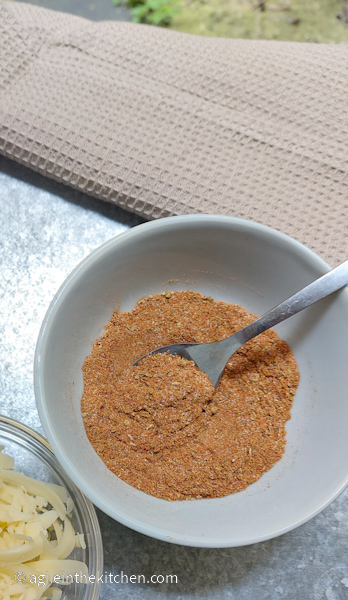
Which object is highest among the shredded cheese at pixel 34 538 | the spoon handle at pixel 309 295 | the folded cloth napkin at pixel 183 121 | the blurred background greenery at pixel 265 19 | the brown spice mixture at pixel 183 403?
the blurred background greenery at pixel 265 19

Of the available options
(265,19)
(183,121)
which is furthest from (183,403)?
(265,19)

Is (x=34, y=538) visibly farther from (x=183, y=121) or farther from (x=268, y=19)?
(x=268, y=19)

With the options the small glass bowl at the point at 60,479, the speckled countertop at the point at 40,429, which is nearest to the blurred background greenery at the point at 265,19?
the speckled countertop at the point at 40,429

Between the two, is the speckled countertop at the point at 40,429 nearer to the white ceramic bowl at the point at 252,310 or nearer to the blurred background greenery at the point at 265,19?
the white ceramic bowl at the point at 252,310

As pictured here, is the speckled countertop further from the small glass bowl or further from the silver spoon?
the silver spoon

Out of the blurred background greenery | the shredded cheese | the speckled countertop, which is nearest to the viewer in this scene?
the shredded cheese

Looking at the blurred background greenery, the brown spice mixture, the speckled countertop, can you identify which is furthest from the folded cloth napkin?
the blurred background greenery
